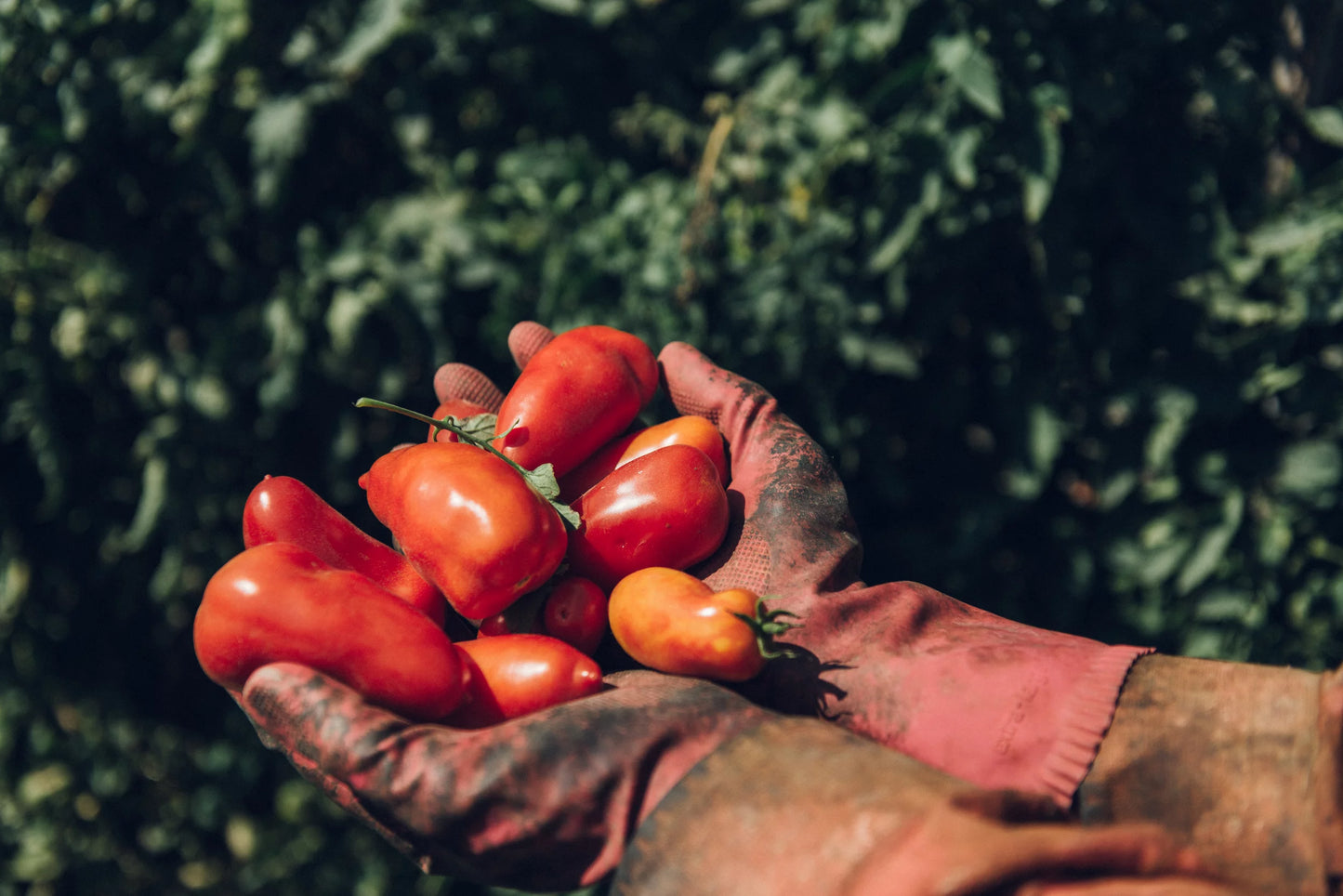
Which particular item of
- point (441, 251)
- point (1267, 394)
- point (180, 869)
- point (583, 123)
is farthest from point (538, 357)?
point (180, 869)

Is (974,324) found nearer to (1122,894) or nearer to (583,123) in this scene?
(583,123)

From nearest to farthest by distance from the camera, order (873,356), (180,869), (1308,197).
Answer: (1308,197), (873,356), (180,869)

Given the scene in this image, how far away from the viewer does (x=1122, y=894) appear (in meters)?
0.99

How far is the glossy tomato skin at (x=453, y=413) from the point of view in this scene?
1.90 metres

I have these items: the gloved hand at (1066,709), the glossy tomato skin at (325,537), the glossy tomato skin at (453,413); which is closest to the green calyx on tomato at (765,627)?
the gloved hand at (1066,709)

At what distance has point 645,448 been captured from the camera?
75.7 inches

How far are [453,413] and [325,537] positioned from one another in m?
0.43

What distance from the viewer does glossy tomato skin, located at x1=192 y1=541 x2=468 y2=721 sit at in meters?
1.37

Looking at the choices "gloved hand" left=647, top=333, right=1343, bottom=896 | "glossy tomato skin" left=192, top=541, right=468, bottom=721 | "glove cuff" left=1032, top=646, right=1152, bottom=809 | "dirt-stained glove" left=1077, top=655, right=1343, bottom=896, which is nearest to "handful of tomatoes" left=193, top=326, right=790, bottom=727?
"glossy tomato skin" left=192, top=541, right=468, bottom=721

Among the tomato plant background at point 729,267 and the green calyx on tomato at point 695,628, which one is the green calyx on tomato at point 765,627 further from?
the tomato plant background at point 729,267

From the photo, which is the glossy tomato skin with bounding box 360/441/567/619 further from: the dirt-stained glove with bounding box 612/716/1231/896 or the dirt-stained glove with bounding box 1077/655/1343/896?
the dirt-stained glove with bounding box 1077/655/1343/896

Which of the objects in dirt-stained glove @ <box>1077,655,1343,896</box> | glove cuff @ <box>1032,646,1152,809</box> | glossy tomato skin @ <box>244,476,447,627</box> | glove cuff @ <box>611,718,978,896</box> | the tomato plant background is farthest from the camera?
the tomato plant background

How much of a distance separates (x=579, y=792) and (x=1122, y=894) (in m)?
0.64

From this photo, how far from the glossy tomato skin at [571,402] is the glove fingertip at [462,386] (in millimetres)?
292
